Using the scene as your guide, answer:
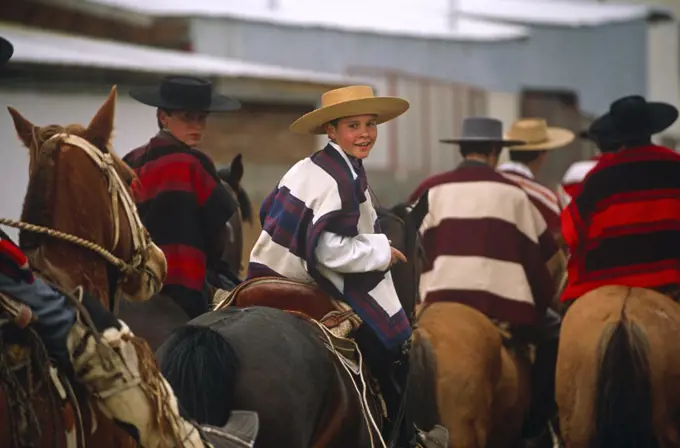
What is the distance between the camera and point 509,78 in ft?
73.9

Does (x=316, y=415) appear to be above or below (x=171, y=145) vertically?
below

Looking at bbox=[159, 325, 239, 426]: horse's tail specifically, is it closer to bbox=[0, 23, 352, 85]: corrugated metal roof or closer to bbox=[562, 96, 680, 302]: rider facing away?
bbox=[562, 96, 680, 302]: rider facing away

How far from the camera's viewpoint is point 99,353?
4418 millimetres

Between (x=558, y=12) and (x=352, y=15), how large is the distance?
4.00m

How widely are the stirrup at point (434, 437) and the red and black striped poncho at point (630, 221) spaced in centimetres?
137

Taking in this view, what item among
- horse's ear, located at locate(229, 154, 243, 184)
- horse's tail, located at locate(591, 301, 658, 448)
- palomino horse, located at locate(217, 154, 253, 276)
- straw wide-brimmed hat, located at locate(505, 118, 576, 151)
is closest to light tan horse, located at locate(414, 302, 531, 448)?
horse's tail, located at locate(591, 301, 658, 448)

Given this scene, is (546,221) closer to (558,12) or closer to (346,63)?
(346,63)

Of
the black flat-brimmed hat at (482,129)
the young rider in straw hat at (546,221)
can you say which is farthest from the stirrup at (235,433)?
the black flat-brimmed hat at (482,129)

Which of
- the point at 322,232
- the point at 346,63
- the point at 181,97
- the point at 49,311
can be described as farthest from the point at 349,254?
the point at 346,63

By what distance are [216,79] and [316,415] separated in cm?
953

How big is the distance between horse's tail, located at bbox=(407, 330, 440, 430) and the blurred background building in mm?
2983

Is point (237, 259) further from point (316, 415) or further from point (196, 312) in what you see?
point (316, 415)

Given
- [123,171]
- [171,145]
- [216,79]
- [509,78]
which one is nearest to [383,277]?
[123,171]

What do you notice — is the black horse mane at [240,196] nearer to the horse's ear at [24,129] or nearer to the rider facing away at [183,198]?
the rider facing away at [183,198]
